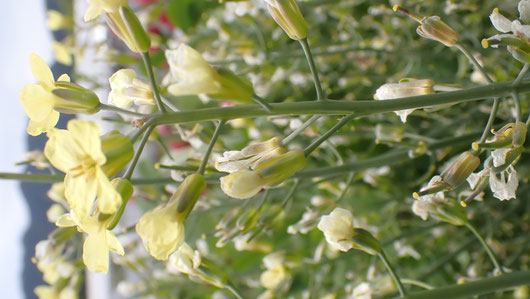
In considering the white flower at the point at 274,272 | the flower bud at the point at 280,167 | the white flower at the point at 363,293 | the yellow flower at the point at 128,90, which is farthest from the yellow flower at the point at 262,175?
the white flower at the point at 274,272

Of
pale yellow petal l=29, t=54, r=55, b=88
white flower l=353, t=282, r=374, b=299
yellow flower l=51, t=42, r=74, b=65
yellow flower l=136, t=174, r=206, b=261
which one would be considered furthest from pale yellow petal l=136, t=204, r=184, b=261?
yellow flower l=51, t=42, r=74, b=65

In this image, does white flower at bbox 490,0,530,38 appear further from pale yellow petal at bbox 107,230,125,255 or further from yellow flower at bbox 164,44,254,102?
pale yellow petal at bbox 107,230,125,255

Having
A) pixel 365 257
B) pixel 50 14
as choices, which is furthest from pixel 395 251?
pixel 50 14

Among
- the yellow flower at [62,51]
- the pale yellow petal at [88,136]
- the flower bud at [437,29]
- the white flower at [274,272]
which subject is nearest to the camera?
the pale yellow petal at [88,136]

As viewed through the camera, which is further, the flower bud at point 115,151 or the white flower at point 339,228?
the white flower at point 339,228

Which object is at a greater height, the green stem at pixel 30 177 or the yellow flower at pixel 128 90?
the yellow flower at pixel 128 90

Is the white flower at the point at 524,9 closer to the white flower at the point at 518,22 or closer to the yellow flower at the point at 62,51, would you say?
the white flower at the point at 518,22

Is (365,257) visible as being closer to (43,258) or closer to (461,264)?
(461,264)

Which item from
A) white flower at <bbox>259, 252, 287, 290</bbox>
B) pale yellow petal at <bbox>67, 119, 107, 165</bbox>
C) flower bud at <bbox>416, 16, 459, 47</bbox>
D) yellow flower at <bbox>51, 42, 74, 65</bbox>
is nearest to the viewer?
pale yellow petal at <bbox>67, 119, 107, 165</bbox>
